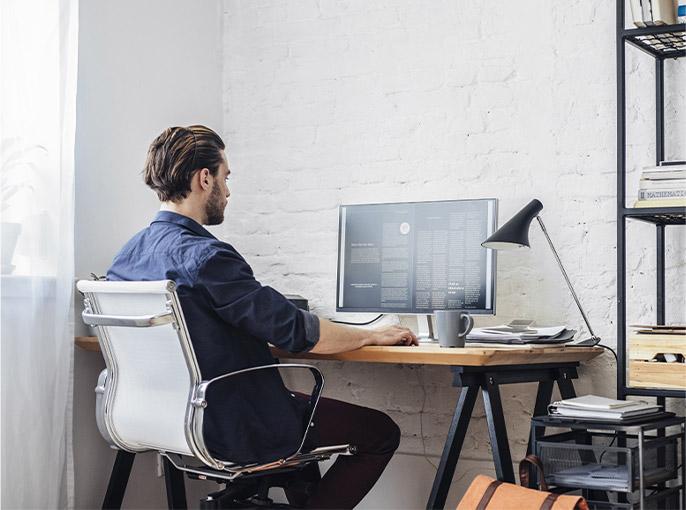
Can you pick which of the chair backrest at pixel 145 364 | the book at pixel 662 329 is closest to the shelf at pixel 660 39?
the book at pixel 662 329

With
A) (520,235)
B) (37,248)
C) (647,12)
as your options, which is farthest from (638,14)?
(37,248)

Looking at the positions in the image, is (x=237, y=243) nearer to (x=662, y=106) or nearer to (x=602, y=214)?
(x=602, y=214)

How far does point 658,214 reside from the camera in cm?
249

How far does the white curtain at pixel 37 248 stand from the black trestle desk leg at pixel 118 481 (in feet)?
0.42

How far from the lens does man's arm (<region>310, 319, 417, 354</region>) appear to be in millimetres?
2451

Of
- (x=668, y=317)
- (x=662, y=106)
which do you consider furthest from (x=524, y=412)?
(x=662, y=106)

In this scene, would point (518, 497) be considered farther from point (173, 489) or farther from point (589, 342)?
point (173, 489)

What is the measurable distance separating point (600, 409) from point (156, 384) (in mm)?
1098

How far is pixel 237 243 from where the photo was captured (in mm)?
3605

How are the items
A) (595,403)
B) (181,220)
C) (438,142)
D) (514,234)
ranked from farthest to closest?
1. (438,142)
2. (514,234)
3. (181,220)
4. (595,403)

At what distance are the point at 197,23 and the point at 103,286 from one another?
1.56 meters

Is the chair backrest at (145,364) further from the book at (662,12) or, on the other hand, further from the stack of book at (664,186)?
the book at (662,12)

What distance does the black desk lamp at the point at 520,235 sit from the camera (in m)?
2.71

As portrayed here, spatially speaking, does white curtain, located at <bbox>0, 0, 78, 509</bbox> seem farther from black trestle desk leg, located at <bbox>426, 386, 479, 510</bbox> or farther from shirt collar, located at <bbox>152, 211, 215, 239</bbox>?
black trestle desk leg, located at <bbox>426, 386, 479, 510</bbox>
